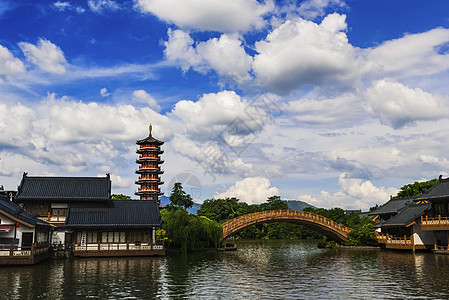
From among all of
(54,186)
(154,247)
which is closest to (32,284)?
(154,247)

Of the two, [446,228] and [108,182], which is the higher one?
[108,182]

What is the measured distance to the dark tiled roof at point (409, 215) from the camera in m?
45.0

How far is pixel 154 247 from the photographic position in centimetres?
4128

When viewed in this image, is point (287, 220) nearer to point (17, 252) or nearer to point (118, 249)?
point (118, 249)

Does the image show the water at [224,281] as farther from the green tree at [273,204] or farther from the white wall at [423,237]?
the green tree at [273,204]

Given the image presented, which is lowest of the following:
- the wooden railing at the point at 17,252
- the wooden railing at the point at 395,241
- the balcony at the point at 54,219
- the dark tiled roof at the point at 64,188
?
the wooden railing at the point at 395,241

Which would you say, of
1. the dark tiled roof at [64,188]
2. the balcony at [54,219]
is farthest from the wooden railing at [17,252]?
the dark tiled roof at [64,188]

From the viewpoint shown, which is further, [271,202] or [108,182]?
[271,202]

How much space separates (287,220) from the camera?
186 ft

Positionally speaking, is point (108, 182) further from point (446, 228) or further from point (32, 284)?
point (446, 228)

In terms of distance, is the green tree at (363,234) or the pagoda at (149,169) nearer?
the green tree at (363,234)

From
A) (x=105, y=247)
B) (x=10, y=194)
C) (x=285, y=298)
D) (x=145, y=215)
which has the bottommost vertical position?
(x=285, y=298)

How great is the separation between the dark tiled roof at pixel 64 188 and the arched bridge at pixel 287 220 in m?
15.7

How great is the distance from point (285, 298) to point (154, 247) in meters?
24.3
